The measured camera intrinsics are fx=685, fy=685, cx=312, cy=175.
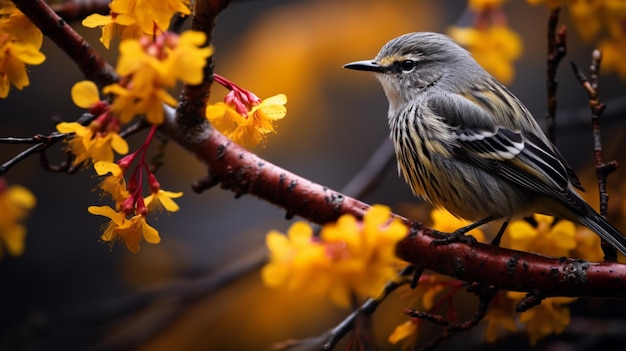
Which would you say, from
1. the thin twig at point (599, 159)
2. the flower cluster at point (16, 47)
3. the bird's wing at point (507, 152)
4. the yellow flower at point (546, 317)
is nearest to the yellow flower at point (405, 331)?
the yellow flower at point (546, 317)

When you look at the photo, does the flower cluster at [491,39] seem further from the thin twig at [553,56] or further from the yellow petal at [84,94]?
the yellow petal at [84,94]

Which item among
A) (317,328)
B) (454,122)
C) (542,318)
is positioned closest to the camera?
(542,318)

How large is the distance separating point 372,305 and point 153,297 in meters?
1.88

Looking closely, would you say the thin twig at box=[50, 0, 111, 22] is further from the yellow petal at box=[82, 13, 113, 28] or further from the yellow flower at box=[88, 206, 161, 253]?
the yellow flower at box=[88, 206, 161, 253]

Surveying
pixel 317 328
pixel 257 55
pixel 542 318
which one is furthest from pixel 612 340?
pixel 257 55

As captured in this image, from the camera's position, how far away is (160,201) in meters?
2.20

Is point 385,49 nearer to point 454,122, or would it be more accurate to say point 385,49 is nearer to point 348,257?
point 454,122

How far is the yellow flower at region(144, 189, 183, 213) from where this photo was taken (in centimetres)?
216

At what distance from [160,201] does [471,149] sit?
5.01 ft

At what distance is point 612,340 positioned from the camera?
3.72 meters

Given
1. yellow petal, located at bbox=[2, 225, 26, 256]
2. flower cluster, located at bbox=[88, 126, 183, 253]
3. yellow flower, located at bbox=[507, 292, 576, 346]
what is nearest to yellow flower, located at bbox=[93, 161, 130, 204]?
flower cluster, located at bbox=[88, 126, 183, 253]

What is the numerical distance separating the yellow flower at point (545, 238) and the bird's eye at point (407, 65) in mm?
1126

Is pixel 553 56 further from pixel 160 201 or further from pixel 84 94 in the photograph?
pixel 84 94

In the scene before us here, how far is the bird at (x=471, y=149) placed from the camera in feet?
9.91
